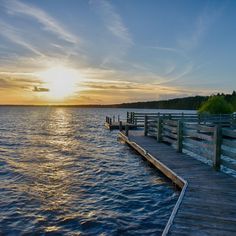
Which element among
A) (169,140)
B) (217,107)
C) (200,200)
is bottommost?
(200,200)

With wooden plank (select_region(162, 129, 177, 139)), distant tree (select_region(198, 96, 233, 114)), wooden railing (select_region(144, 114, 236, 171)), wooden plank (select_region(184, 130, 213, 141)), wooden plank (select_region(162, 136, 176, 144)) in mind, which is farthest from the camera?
distant tree (select_region(198, 96, 233, 114))

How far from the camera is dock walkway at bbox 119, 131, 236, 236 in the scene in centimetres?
607

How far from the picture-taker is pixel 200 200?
305 inches


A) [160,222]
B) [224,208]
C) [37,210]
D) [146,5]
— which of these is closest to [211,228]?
[224,208]

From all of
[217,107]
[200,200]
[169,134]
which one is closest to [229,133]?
[200,200]

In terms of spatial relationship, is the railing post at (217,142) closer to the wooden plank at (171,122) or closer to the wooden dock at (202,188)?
the wooden dock at (202,188)

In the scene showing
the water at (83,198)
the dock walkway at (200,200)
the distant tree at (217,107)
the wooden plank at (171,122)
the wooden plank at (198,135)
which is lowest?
the water at (83,198)

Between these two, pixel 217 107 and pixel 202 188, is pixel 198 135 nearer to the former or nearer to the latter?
pixel 202 188

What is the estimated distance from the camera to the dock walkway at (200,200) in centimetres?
607

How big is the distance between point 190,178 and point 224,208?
109 inches

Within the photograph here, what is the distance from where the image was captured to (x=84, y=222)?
8.30 metres

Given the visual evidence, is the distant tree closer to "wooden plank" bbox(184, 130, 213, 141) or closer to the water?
the water


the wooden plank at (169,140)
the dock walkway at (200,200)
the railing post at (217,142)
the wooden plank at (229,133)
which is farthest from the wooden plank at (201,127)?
the wooden plank at (169,140)

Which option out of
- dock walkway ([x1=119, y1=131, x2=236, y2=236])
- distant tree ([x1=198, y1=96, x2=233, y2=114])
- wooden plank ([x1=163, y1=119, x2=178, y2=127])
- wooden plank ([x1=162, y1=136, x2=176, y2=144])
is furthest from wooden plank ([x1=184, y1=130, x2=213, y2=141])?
distant tree ([x1=198, y1=96, x2=233, y2=114])
